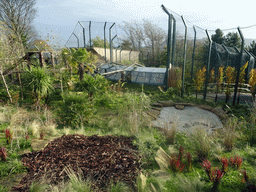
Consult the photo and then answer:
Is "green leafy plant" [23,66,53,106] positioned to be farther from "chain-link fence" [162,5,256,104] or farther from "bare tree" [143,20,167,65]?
"bare tree" [143,20,167,65]

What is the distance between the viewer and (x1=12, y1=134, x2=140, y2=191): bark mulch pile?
234 centimetres

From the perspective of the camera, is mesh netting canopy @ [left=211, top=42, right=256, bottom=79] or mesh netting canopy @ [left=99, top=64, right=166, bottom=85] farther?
mesh netting canopy @ [left=99, top=64, right=166, bottom=85]

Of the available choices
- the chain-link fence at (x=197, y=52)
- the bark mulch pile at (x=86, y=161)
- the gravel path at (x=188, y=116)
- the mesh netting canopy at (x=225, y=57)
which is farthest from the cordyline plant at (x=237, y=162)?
the mesh netting canopy at (x=225, y=57)

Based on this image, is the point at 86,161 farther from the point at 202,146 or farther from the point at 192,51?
the point at 192,51

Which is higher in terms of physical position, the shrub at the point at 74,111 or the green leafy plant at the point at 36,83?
the green leafy plant at the point at 36,83

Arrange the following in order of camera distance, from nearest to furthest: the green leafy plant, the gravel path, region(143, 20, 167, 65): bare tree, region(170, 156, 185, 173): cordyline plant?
region(170, 156, 185, 173): cordyline plant, the gravel path, the green leafy plant, region(143, 20, 167, 65): bare tree

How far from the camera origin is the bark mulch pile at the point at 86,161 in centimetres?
234

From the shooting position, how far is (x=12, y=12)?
20547mm

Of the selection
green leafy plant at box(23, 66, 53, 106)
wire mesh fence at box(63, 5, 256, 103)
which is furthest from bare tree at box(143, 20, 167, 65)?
green leafy plant at box(23, 66, 53, 106)

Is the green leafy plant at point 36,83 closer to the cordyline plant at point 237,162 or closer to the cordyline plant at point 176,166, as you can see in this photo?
the cordyline plant at point 176,166

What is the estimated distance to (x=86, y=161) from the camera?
8.81ft

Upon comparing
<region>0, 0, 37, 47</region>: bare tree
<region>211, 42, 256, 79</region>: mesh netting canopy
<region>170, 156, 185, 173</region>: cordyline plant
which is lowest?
<region>170, 156, 185, 173</region>: cordyline plant

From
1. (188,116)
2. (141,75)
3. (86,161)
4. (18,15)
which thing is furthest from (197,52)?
(18,15)

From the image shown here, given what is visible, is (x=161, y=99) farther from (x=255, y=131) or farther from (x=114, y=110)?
(x=255, y=131)
